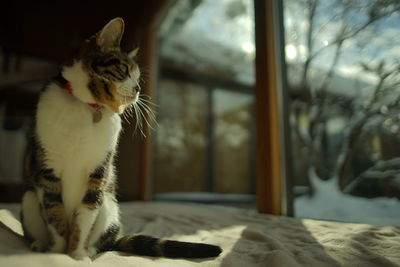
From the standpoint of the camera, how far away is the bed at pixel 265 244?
74cm

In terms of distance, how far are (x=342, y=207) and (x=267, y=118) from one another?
585 mm

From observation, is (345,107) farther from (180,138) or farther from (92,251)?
(180,138)

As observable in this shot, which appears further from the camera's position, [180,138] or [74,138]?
[180,138]

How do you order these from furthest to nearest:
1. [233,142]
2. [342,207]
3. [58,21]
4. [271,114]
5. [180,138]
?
[233,142], [180,138], [58,21], [271,114], [342,207]

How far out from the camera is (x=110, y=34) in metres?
0.90

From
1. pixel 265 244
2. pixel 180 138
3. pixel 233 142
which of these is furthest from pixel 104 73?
pixel 233 142

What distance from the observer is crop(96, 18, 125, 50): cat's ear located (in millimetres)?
877

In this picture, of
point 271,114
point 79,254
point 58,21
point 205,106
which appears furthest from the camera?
point 205,106

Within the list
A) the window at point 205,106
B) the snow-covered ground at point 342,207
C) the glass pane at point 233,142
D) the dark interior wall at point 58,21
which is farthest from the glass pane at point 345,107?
the glass pane at point 233,142

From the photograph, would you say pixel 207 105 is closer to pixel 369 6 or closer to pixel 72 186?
pixel 369 6

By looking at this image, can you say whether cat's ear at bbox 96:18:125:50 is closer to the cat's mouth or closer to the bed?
the cat's mouth

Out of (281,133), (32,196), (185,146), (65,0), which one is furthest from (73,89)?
(185,146)

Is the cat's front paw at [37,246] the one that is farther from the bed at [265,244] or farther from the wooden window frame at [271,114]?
the wooden window frame at [271,114]

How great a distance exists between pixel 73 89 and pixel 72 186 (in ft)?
0.98
